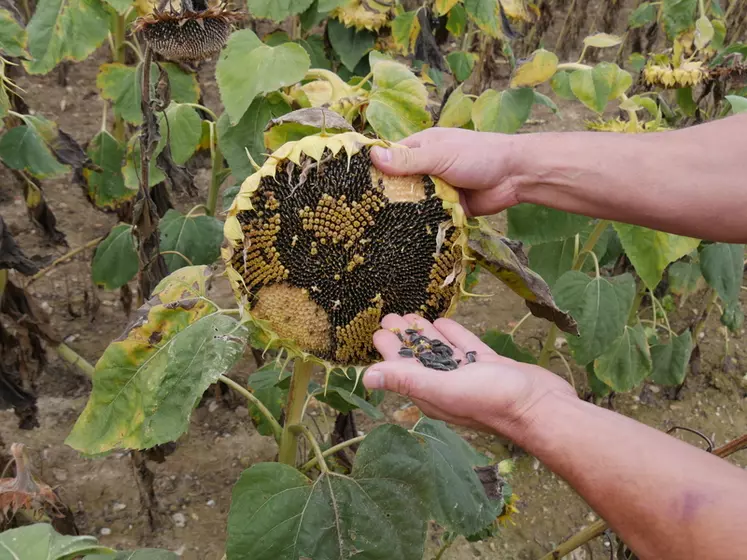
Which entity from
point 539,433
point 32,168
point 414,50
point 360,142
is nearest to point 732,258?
point 414,50

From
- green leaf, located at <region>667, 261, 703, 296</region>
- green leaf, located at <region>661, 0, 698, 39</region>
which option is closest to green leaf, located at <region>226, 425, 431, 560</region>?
green leaf, located at <region>667, 261, 703, 296</region>

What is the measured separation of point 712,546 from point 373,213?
623 millimetres

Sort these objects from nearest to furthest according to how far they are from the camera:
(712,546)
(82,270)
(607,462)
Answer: (712,546), (607,462), (82,270)

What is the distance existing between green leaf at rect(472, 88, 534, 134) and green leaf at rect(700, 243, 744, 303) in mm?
847

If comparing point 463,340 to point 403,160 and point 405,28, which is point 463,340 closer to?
point 403,160

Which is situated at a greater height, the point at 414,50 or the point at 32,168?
the point at 414,50

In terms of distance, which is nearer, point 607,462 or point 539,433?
point 607,462

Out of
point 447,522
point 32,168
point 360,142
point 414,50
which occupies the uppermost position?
point 360,142

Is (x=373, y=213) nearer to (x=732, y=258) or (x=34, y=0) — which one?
(x=732, y=258)

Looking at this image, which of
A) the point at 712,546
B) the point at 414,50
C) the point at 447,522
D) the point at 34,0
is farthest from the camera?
the point at 34,0

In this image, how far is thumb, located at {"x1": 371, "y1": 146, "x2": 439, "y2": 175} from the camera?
1053 millimetres

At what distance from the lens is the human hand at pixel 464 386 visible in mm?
1096

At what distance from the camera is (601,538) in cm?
242

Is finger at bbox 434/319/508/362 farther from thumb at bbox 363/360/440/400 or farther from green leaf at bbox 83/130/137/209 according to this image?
green leaf at bbox 83/130/137/209
